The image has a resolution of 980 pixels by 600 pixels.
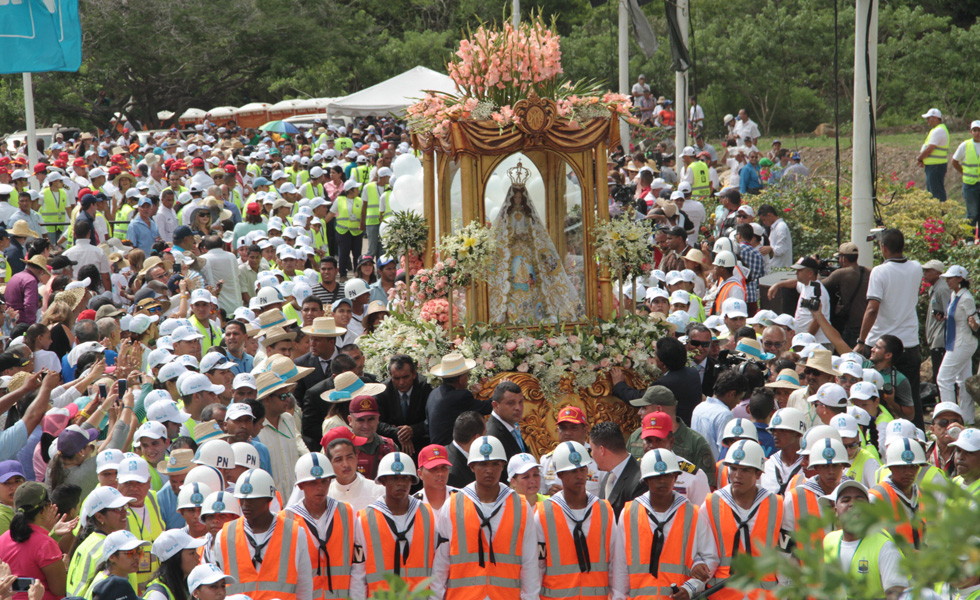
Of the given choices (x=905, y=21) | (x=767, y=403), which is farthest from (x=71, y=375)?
(x=905, y=21)

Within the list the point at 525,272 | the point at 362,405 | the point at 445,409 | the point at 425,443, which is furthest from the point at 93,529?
the point at 525,272

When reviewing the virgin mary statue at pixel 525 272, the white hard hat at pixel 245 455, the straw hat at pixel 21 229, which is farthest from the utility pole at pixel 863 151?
the straw hat at pixel 21 229

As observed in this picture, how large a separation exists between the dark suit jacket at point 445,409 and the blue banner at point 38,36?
401 inches

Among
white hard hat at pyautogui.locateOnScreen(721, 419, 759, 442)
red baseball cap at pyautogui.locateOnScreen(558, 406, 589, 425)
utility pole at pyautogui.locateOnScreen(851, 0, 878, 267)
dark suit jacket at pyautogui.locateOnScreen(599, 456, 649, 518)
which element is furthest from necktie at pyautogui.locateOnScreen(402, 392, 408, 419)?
utility pole at pyautogui.locateOnScreen(851, 0, 878, 267)

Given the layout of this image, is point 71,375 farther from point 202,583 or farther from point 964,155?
point 964,155

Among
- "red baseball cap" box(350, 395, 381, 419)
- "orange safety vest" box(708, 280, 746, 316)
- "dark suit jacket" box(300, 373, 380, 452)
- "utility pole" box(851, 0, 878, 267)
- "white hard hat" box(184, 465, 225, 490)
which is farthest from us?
"utility pole" box(851, 0, 878, 267)

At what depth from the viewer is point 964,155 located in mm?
16656

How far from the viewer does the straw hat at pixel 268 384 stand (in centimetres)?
787

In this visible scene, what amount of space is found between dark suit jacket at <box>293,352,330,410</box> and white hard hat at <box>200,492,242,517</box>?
2848mm

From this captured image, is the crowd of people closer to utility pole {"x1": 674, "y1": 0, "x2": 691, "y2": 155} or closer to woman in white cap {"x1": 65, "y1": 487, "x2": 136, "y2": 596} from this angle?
woman in white cap {"x1": 65, "y1": 487, "x2": 136, "y2": 596}

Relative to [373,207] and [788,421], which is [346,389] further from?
[373,207]

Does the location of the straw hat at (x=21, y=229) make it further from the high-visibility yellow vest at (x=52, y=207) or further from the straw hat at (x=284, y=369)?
the straw hat at (x=284, y=369)

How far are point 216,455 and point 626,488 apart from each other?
2.55 meters

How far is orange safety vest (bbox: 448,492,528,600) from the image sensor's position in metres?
6.05
